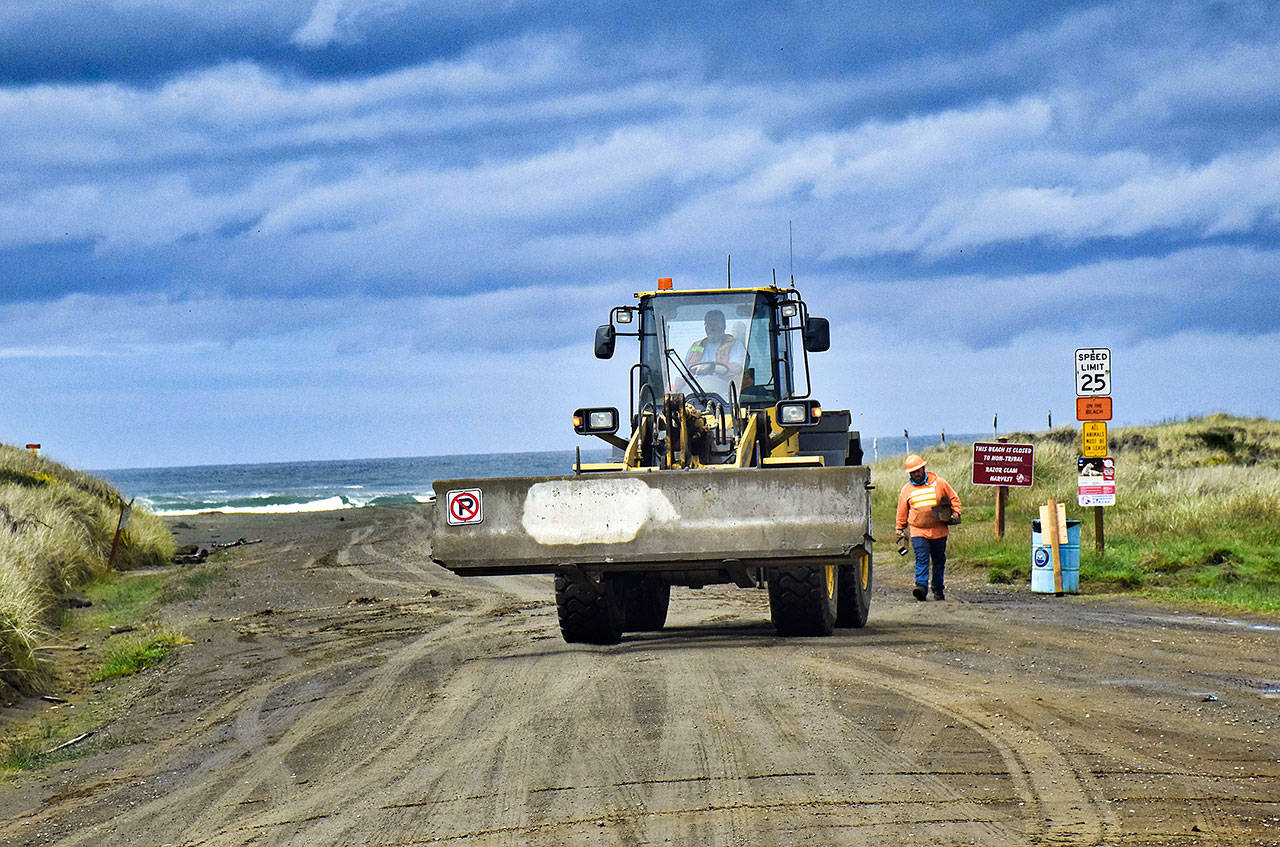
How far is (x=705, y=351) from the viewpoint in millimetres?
13000

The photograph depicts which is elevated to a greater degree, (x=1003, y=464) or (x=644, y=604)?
(x=1003, y=464)

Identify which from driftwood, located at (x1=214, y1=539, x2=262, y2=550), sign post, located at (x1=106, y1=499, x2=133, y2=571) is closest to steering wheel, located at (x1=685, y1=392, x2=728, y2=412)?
sign post, located at (x1=106, y1=499, x2=133, y2=571)

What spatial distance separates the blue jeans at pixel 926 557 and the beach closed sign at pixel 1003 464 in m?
4.09

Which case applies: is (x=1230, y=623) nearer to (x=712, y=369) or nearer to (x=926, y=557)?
(x=926, y=557)

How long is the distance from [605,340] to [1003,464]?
9.26m

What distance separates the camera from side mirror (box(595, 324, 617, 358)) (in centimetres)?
1287

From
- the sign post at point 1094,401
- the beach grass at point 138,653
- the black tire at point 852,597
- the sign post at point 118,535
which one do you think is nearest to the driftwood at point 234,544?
the sign post at point 118,535

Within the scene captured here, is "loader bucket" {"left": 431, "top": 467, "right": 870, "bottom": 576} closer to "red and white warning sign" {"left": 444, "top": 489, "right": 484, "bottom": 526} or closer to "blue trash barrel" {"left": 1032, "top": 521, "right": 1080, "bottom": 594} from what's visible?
"red and white warning sign" {"left": 444, "top": 489, "right": 484, "bottom": 526}

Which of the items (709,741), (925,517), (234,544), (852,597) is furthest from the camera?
(234,544)

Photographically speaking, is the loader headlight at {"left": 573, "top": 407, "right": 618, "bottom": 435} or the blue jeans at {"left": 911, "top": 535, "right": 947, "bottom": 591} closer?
the loader headlight at {"left": 573, "top": 407, "right": 618, "bottom": 435}

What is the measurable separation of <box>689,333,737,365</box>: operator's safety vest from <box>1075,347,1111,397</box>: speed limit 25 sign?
6898 millimetres

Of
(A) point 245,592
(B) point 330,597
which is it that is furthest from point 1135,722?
(A) point 245,592

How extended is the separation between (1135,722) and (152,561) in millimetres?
22712

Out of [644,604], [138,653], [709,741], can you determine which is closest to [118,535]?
[138,653]
